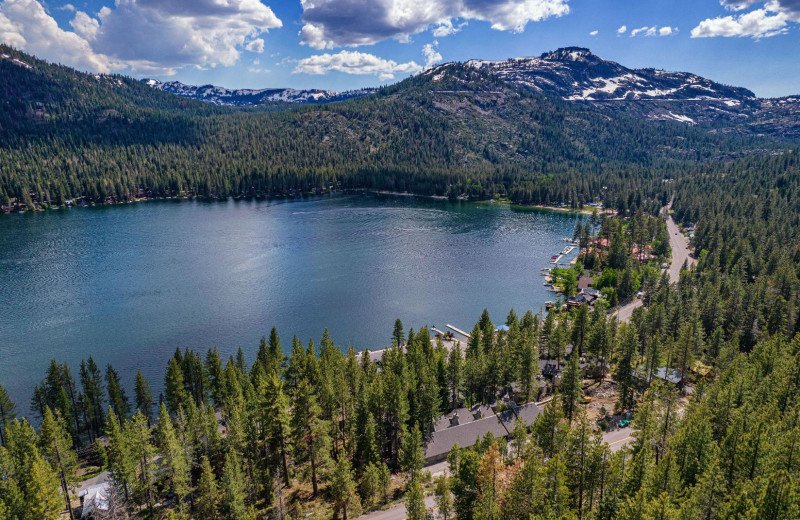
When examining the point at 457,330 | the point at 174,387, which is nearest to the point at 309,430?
the point at 174,387

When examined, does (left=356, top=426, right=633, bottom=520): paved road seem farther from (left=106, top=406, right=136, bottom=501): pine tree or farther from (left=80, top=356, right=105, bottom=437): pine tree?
(left=80, top=356, right=105, bottom=437): pine tree

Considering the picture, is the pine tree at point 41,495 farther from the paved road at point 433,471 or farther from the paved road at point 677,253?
the paved road at point 677,253

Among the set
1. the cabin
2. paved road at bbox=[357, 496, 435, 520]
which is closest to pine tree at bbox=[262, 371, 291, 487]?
paved road at bbox=[357, 496, 435, 520]

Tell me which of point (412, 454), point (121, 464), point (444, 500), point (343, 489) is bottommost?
point (343, 489)

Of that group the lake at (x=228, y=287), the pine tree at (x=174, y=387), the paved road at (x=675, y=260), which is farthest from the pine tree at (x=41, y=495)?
the paved road at (x=675, y=260)

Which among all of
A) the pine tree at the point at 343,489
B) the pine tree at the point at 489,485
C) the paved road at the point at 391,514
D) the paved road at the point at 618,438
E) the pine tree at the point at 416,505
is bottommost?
the paved road at the point at 391,514

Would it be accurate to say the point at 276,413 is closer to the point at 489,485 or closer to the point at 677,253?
the point at 489,485

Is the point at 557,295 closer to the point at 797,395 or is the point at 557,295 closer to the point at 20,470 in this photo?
the point at 797,395
